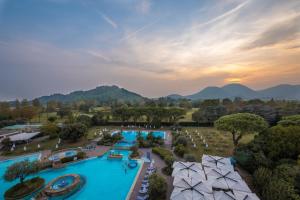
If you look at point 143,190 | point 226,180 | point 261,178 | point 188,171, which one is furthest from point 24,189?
point 261,178

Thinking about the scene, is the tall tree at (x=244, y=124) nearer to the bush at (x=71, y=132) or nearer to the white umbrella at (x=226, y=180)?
the white umbrella at (x=226, y=180)

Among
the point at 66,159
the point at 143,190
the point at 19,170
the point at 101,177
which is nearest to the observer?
the point at 143,190

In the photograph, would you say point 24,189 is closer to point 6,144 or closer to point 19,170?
point 19,170

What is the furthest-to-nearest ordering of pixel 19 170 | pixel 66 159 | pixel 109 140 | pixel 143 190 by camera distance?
pixel 109 140 < pixel 66 159 < pixel 19 170 < pixel 143 190

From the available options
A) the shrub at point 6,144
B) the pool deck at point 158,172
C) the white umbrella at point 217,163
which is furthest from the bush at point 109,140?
the white umbrella at point 217,163

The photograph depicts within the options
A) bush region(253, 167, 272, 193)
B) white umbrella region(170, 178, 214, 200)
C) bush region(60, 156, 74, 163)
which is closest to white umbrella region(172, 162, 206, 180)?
white umbrella region(170, 178, 214, 200)

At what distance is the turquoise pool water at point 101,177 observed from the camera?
33.8ft

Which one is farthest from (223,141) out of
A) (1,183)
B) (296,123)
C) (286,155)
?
(1,183)

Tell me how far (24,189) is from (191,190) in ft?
39.0

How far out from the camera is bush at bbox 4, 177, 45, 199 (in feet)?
32.0

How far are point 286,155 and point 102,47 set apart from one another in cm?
2500

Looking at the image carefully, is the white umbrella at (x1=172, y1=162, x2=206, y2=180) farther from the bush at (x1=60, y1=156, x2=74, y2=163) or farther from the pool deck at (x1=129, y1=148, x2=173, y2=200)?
the bush at (x1=60, y1=156, x2=74, y2=163)

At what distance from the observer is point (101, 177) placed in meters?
12.7

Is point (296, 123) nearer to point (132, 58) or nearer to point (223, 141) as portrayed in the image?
point (223, 141)
